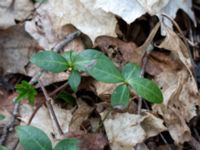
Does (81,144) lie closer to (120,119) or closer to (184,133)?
(120,119)

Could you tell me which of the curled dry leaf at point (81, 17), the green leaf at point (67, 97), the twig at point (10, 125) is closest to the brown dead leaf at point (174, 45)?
the curled dry leaf at point (81, 17)

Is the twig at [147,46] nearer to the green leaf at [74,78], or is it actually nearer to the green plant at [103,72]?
the green plant at [103,72]

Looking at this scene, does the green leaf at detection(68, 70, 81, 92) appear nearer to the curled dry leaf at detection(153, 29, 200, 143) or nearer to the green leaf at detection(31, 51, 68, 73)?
the green leaf at detection(31, 51, 68, 73)

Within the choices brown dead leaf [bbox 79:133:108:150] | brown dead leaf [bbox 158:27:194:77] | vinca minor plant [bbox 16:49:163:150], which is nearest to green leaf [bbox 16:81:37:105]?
vinca minor plant [bbox 16:49:163:150]

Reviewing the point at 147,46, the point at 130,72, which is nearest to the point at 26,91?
the point at 130,72

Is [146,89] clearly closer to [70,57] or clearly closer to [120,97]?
Result: [120,97]
